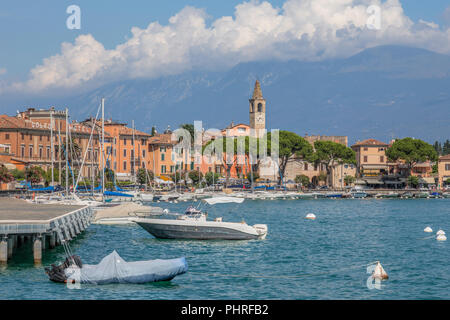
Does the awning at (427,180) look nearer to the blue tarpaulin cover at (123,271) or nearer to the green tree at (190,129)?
the green tree at (190,129)

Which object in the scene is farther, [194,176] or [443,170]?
[443,170]

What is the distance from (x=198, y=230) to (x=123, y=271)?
52.2ft

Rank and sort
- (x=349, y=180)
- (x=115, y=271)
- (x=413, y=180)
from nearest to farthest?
1. (x=115, y=271)
2. (x=413, y=180)
3. (x=349, y=180)

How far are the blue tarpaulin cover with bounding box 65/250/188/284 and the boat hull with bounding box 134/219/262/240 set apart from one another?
14.8 m

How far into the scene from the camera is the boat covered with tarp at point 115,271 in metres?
30.0

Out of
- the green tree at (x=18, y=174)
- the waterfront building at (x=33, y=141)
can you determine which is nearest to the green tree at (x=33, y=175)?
the green tree at (x=18, y=174)

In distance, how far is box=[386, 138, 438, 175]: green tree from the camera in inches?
5984

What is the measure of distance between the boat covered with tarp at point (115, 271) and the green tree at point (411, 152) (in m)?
128

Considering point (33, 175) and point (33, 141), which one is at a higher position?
point (33, 141)

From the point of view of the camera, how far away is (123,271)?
30.1 m

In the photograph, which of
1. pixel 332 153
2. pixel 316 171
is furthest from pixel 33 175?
pixel 316 171

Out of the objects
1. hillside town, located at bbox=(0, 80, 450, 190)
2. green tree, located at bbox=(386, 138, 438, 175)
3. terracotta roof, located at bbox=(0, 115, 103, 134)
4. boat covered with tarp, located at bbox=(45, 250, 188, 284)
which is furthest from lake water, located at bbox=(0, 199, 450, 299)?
green tree, located at bbox=(386, 138, 438, 175)

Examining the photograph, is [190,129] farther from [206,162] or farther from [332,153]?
[332,153]

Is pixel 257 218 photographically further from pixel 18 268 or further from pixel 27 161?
→ pixel 27 161
